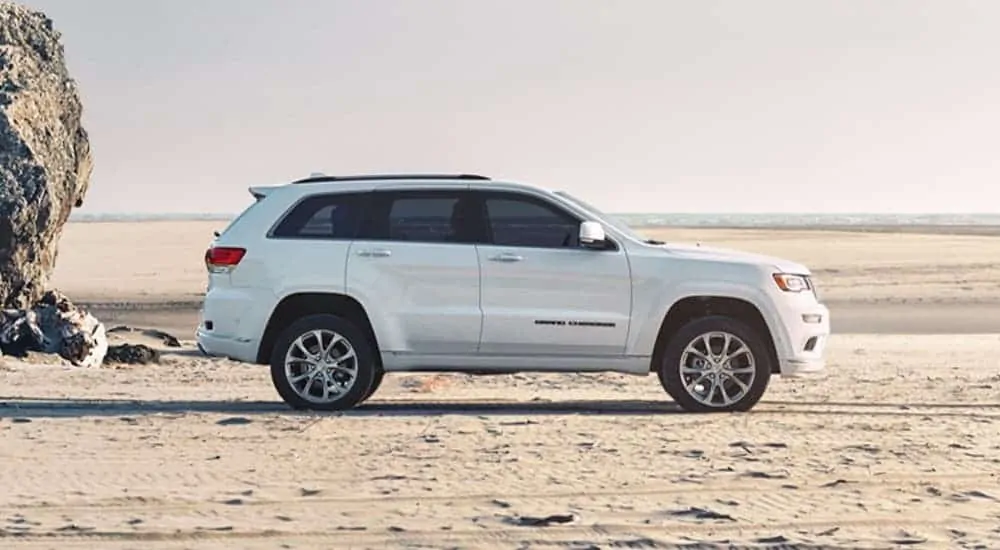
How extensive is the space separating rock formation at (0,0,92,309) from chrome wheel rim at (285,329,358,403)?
20.8 feet

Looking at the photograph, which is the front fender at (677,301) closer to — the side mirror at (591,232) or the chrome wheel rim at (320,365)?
the side mirror at (591,232)

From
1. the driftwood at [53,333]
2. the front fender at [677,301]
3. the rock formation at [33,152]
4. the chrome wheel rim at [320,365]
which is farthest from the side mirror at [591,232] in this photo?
the rock formation at [33,152]

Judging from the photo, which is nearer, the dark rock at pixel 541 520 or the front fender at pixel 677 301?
the dark rock at pixel 541 520

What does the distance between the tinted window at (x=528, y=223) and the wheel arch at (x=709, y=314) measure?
0.93 metres

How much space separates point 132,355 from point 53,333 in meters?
1.07

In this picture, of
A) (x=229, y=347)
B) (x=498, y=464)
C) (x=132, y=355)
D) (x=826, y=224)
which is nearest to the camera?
(x=498, y=464)

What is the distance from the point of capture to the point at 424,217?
11289 millimetres

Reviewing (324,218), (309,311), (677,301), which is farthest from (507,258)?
(309,311)

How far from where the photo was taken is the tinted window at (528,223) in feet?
36.5

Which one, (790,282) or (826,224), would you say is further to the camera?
(826,224)

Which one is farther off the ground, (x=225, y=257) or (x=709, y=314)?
(x=225, y=257)

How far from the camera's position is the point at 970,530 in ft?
22.9

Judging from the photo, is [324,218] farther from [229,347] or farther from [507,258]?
[507,258]

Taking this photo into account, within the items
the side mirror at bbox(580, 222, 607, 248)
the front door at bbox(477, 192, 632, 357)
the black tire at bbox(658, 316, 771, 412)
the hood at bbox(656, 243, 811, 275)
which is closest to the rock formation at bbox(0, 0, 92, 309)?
the front door at bbox(477, 192, 632, 357)
